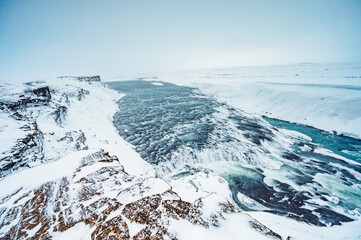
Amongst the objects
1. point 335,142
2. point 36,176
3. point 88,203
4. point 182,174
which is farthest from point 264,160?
point 36,176

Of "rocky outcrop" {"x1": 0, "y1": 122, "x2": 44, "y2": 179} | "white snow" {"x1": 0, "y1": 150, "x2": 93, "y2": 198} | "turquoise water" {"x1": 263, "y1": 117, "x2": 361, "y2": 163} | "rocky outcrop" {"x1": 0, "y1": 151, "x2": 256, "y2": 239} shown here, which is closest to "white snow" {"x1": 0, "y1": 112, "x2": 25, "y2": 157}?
"rocky outcrop" {"x1": 0, "y1": 122, "x2": 44, "y2": 179}

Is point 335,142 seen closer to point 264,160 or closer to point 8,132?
point 264,160

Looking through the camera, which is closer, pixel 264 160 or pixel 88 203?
pixel 88 203

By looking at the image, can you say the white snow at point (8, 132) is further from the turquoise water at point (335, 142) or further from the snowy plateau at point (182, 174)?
the turquoise water at point (335, 142)

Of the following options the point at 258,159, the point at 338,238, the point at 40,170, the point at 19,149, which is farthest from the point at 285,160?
the point at 19,149

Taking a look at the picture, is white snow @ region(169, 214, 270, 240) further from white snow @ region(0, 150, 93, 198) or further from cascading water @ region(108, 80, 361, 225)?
cascading water @ region(108, 80, 361, 225)

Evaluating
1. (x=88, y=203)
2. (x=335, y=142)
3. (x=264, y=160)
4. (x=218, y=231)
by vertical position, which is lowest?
(x=335, y=142)

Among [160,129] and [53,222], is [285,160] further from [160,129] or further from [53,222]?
[53,222]
